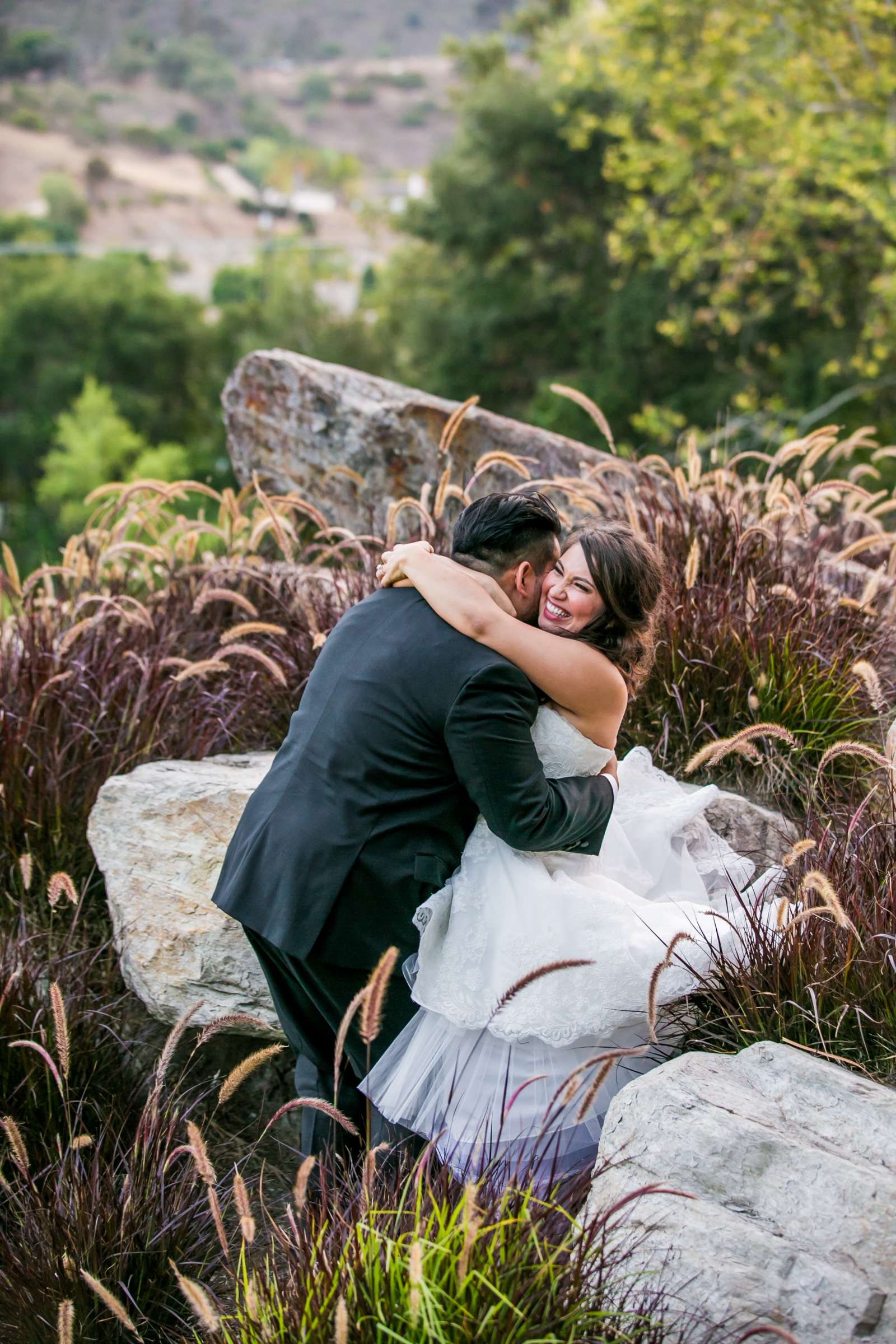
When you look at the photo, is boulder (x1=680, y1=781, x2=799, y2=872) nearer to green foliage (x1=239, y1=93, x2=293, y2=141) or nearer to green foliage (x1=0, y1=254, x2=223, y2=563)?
green foliage (x1=0, y1=254, x2=223, y2=563)

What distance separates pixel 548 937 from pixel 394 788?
50 cm

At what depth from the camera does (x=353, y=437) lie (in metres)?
6.09

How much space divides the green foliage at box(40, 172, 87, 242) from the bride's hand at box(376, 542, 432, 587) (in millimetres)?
99803

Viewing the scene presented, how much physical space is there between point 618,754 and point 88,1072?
6.70 ft

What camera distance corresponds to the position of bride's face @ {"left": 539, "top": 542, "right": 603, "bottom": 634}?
2.79m

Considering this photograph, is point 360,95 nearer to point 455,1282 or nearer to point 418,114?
point 418,114

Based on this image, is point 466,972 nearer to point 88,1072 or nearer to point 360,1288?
point 360,1288

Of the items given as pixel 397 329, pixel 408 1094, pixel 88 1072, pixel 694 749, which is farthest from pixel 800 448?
pixel 397 329

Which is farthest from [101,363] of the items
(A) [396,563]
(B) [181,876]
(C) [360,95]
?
(C) [360,95]

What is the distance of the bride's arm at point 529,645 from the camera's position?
8.57 ft

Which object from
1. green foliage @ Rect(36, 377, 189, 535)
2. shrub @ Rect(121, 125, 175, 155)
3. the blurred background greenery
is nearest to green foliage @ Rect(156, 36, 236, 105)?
shrub @ Rect(121, 125, 175, 155)

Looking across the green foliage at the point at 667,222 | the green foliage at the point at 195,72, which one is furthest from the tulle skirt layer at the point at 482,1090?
the green foliage at the point at 195,72

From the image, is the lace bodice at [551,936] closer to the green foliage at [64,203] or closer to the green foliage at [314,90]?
the green foliage at [64,203]

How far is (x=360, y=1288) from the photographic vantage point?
78.2 inches
